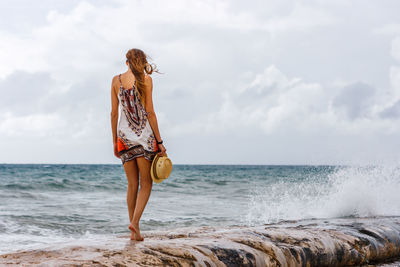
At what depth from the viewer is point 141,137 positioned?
3201 mm

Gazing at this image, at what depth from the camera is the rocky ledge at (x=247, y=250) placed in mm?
2451

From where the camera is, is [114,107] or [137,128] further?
[114,107]

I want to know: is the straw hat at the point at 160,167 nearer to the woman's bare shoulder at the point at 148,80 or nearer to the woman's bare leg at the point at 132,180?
the woman's bare leg at the point at 132,180

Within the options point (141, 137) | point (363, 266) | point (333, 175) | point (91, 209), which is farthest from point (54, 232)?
point (333, 175)

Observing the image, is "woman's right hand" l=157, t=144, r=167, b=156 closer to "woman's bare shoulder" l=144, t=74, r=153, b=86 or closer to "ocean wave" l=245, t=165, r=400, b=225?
"woman's bare shoulder" l=144, t=74, r=153, b=86

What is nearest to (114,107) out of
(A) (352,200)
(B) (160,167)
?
(B) (160,167)

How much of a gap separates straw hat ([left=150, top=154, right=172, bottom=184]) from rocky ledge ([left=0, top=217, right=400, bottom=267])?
1.56 feet

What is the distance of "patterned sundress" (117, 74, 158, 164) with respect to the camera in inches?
126

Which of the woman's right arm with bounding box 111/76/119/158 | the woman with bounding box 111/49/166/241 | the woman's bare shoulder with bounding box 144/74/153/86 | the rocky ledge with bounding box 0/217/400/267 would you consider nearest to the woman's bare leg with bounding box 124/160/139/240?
the woman with bounding box 111/49/166/241

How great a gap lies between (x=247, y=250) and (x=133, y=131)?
1.21 meters

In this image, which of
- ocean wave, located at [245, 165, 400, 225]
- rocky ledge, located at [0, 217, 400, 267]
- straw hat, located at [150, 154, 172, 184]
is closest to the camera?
rocky ledge, located at [0, 217, 400, 267]

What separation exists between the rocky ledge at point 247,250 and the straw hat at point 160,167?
477 mm

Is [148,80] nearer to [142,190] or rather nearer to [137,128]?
[137,128]

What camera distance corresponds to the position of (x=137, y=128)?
127 inches
